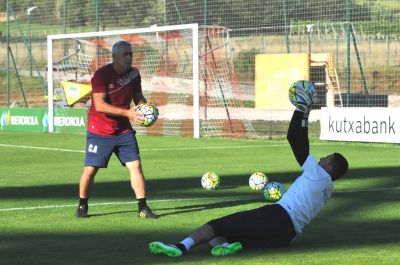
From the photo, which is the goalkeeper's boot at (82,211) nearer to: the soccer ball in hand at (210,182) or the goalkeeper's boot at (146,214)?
the goalkeeper's boot at (146,214)

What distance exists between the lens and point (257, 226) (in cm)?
888

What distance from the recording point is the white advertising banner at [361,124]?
2412 cm

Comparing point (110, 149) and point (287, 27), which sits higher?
point (287, 27)

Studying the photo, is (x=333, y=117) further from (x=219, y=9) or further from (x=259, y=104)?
(x=219, y=9)

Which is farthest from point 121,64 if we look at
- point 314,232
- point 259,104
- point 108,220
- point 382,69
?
point 382,69

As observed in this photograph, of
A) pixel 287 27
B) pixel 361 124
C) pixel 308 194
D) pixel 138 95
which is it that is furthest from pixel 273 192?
pixel 287 27

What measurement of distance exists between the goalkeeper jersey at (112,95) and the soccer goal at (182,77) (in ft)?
51.7

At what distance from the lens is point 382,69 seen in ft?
124

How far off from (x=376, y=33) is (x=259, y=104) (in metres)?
5.28

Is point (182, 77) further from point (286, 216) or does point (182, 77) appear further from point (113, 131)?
point (286, 216)

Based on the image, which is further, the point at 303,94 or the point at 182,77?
the point at 182,77

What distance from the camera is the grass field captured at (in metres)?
9.01

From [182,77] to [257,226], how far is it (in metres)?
21.6

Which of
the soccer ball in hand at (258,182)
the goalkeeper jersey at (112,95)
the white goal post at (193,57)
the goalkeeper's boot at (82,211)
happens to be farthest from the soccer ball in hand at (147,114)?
the white goal post at (193,57)
